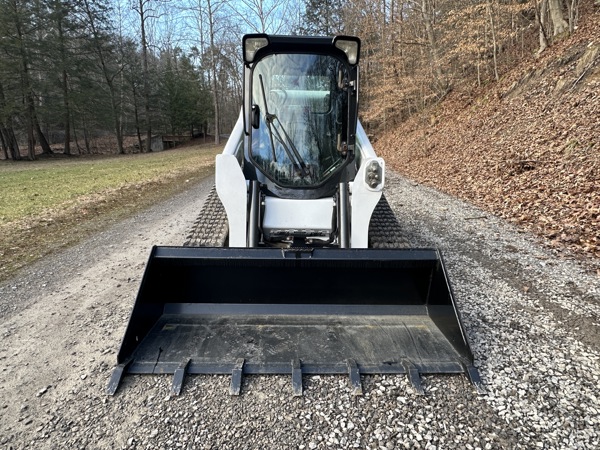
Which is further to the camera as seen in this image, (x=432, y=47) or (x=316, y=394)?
(x=432, y=47)

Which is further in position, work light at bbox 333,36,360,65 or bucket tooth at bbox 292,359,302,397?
work light at bbox 333,36,360,65

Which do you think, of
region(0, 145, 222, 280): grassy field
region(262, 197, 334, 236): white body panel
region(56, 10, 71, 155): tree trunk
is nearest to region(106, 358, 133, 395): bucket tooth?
region(262, 197, 334, 236): white body panel

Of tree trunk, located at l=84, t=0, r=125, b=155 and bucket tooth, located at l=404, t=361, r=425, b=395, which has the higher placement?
tree trunk, located at l=84, t=0, r=125, b=155

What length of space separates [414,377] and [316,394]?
0.63 meters

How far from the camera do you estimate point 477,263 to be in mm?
4293

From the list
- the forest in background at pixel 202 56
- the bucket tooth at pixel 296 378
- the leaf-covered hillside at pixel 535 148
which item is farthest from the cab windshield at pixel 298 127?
the forest in background at pixel 202 56

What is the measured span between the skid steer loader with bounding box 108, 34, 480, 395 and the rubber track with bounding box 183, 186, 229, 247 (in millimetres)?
35

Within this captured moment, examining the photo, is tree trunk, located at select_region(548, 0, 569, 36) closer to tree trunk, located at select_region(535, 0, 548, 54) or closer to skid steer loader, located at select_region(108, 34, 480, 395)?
tree trunk, located at select_region(535, 0, 548, 54)

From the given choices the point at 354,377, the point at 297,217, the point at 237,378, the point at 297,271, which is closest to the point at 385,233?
the point at 297,217

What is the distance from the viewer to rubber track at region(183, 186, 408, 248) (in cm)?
332

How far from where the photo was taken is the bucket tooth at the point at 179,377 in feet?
7.04

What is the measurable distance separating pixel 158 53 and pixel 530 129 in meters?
39.4

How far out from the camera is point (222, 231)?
3.44m

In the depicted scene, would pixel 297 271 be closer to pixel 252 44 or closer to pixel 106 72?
pixel 252 44
